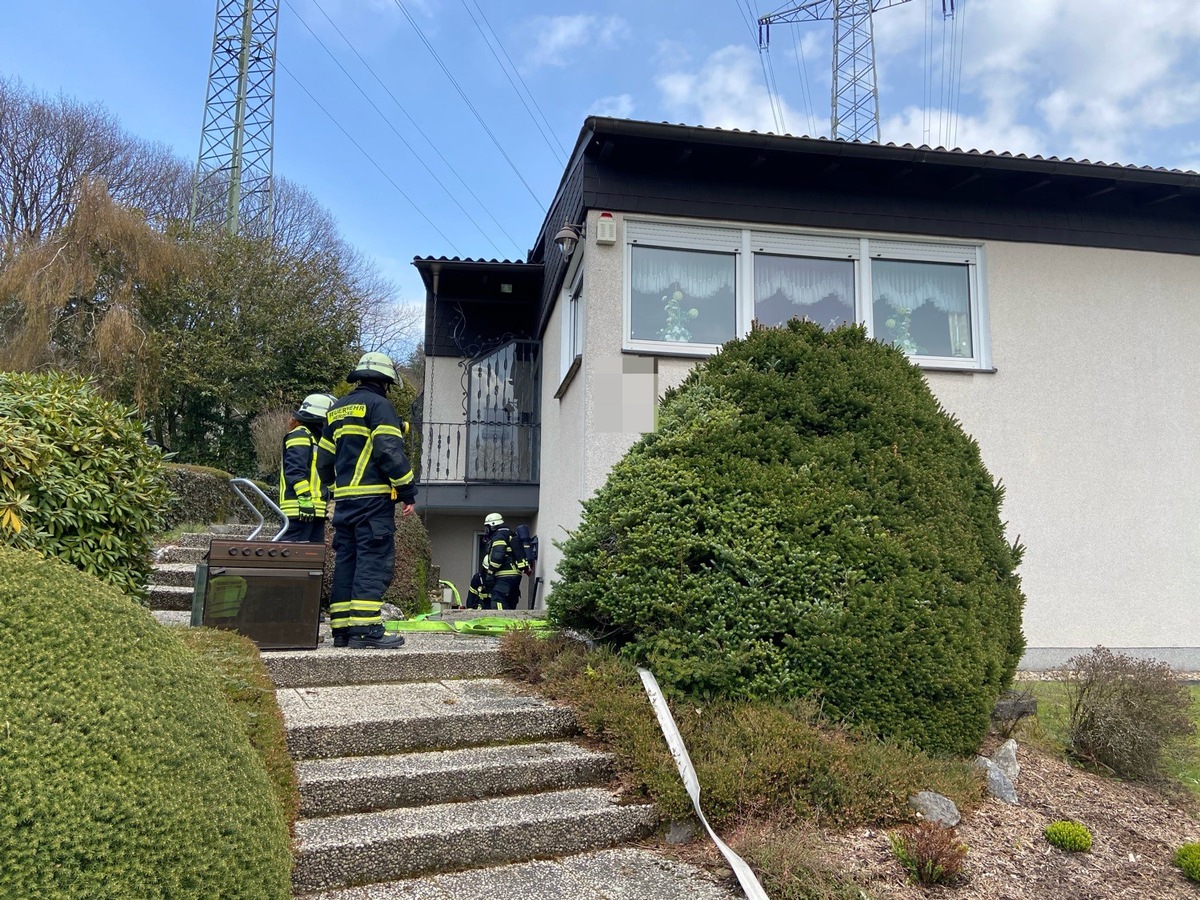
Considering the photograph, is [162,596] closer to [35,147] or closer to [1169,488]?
[1169,488]

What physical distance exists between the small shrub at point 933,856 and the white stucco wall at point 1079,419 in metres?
4.76

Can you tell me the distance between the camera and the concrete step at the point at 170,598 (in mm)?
6984

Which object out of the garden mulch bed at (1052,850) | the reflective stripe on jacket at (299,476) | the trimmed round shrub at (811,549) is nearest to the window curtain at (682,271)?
the trimmed round shrub at (811,549)

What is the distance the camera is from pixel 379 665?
15.9 ft

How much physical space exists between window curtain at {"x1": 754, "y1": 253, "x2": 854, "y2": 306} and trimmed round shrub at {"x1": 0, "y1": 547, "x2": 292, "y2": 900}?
688 cm

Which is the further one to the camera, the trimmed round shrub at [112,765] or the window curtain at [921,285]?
the window curtain at [921,285]

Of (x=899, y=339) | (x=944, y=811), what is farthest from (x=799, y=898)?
(x=899, y=339)

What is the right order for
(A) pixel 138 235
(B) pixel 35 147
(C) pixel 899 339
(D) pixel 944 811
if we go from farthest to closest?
(B) pixel 35 147
(A) pixel 138 235
(C) pixel 899 339
(D) pixel 944 811

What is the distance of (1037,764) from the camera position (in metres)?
4.54

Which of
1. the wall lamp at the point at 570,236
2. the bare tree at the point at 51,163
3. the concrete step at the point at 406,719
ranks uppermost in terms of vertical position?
the bare tree at the point at 51,163

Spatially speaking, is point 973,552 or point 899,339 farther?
point 899,339

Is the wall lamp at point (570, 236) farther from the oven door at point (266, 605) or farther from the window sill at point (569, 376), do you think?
the oven door at point (266, 605)

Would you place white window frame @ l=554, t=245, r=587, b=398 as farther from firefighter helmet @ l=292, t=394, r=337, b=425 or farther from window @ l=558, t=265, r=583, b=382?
firefighter helmet @ l=292, t=394, r=337, b=425

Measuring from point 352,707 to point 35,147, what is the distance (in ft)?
79.2
